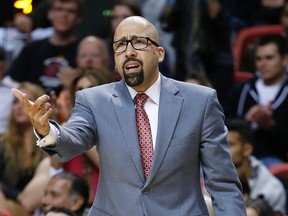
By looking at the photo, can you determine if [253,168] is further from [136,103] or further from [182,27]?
[136,103]

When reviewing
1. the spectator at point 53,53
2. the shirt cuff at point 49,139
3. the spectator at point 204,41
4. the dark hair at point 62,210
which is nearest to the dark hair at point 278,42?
the spectator at point 204,41

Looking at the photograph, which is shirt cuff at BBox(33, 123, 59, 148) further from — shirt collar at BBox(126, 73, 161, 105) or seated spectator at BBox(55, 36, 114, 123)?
seated spectator at BBox(55, 36, 114, 123)

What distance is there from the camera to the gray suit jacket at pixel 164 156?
4387 millimetres

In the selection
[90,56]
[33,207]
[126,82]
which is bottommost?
[33,207]

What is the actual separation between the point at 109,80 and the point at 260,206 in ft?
→ 5.86

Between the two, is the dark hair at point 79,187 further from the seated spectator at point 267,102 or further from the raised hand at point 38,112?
the raised hand at point 38,112

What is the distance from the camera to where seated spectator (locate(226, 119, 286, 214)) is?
23.5ft

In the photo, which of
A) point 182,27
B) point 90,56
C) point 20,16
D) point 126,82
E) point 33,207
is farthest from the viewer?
point 20,16

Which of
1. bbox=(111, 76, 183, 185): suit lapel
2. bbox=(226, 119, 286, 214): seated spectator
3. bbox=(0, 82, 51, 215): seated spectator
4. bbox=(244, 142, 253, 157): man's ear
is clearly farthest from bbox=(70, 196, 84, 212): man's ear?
bbox=(111, 76, 183, 185): suit lapel

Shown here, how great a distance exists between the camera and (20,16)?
36.2 ft

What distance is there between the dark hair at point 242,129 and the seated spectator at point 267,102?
485 mm

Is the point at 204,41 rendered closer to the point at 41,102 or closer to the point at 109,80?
the point at 109,80

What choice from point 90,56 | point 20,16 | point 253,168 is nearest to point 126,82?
point 253,168

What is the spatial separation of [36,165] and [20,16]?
3.77 meters
